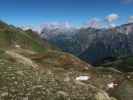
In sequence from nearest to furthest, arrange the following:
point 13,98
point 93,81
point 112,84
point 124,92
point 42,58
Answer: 1. point 13,98
2. point 124,92
3. point 112,84
4. point 93,81
5. point 42,58

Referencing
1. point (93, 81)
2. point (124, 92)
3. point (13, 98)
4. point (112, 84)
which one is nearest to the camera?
point (13, 98)

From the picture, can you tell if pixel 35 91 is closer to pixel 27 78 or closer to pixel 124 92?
→ pixel 27 78

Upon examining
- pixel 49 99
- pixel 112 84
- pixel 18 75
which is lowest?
pixel 112 84

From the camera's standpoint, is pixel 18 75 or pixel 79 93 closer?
pixel 79 93

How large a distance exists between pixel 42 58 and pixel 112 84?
45.4 m

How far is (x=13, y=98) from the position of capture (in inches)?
626

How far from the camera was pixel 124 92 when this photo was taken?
119 ft

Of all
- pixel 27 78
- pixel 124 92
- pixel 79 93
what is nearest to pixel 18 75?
pixel 27 78

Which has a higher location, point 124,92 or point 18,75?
point 18,75

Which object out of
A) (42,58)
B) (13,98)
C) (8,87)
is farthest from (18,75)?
(42,58)

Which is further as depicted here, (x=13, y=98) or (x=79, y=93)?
(x=79, y=93)

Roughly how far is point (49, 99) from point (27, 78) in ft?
10.3

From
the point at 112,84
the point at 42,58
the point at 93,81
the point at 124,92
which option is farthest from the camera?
the point at 42,58

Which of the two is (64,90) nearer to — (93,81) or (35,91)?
(35,91)
